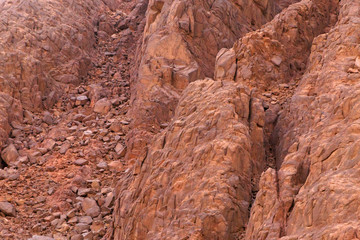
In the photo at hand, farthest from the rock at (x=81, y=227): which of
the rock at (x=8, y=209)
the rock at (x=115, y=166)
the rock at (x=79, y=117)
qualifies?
the rock at (x=79, y=117)

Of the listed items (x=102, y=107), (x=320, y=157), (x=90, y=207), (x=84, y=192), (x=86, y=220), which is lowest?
(x=320, y=157)

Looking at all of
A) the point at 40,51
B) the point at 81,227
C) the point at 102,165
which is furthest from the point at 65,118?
the point at 81,227

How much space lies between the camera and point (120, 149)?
27016 millimetres

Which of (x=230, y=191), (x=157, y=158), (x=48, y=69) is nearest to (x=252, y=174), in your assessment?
(x=230, y=191)

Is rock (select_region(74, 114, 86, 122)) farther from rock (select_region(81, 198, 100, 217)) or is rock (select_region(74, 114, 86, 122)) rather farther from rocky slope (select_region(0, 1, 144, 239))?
rock (select_region(81, 198, 100, 217))

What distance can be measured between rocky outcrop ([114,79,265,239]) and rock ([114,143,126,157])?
20.7 ft

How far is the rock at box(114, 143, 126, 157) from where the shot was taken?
26812 mm

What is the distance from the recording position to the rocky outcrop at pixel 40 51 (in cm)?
3005

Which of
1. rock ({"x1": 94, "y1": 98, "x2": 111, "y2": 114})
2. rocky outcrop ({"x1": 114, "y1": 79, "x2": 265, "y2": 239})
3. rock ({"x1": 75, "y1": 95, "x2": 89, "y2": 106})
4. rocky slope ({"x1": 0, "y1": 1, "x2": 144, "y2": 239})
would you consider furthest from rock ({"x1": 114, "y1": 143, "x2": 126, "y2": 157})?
rocky outcrop ({"x1": 114, "y1": 79, "x2": 265, "y2": 239})

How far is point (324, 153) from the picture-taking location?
14344 millimetres

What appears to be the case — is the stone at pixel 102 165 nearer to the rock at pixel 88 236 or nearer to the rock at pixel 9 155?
the rock at pixel 9 155

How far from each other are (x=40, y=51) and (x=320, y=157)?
20.1m

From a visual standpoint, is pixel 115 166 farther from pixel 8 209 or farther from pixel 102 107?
pixel 8 209

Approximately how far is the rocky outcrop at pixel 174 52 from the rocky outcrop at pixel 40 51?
447cm
